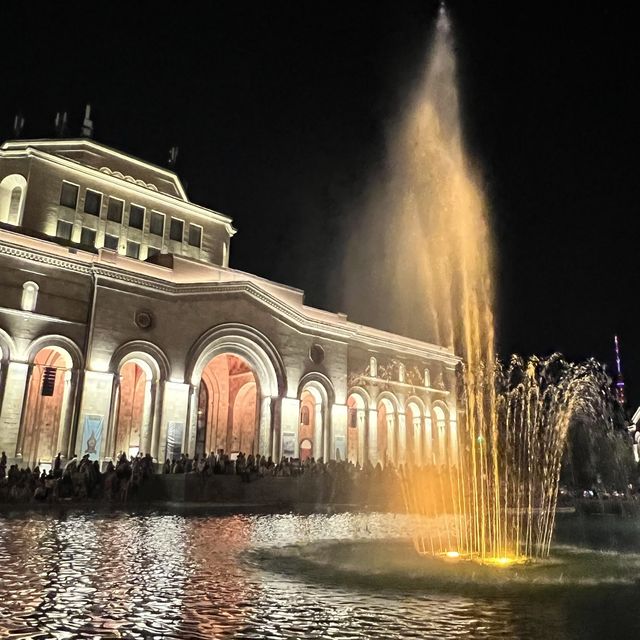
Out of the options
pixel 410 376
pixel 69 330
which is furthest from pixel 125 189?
pixel 410 376

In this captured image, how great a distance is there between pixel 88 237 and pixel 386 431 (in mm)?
23409

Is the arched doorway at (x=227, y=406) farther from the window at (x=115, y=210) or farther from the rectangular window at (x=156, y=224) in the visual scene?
the window at (x=115, y=210)

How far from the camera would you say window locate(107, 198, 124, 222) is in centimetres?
3456

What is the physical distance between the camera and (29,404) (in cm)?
2847

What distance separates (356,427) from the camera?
39.8m

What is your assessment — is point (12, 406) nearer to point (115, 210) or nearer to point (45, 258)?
point (45, 258)

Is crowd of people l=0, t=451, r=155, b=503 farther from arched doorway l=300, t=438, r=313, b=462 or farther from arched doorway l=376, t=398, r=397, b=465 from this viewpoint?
arched doorway l=376, t=398, r=397, b=465

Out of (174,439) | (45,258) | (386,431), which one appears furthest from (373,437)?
(45,258)

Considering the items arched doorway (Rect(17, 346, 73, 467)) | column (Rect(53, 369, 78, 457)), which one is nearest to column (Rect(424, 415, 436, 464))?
arched doorway (Rect(17, 346, 73, 467))

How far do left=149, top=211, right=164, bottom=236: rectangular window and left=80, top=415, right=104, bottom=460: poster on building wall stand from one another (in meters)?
14.4

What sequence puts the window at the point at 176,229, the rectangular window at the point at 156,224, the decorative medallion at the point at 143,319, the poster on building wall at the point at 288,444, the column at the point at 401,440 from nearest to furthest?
the decorative medallion at the point at 143,319 < the poster on building wall at the point at 288,444 < the rectangular window at the point at 156,224 < the window at the point at 176,229 < the column at the point at 401,440

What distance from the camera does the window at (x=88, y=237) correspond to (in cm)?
3291

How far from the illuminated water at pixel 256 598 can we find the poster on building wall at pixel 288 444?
838 inches

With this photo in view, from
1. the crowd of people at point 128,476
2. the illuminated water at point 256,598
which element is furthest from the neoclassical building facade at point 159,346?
the illuminated water at point 256,598
